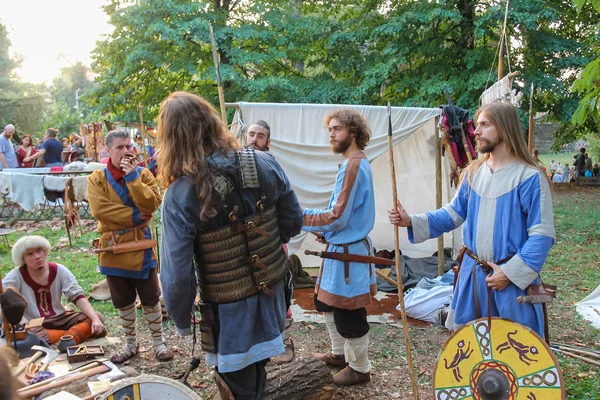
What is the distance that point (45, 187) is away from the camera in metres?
8.90

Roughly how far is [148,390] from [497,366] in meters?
1.63

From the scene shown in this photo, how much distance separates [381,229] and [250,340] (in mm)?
5546

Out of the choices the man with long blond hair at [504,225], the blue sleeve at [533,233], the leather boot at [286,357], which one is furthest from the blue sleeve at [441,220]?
the leather boot at [286,357]

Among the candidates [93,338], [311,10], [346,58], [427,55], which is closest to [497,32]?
[427,55]

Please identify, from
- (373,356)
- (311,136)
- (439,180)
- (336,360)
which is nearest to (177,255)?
(336,360)

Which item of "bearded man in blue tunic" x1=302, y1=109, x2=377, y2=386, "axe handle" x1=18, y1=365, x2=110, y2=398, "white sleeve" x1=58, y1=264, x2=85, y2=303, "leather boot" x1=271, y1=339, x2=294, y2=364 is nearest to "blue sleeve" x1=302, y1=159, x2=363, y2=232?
"bearded man in blue tunic" x1=302, y1=109, x2=377, y2=386

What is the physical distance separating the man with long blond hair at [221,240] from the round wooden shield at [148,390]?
0.19m

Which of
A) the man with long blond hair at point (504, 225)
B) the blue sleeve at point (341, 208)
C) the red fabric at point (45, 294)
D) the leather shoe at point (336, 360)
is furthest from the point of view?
the red fabric at point (45, 294)

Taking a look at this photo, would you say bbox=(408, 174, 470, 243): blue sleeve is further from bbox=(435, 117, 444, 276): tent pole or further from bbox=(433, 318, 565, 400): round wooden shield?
bbox=(435, 117, 444, 276): tent pole

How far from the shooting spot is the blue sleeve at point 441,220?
9.53 feet

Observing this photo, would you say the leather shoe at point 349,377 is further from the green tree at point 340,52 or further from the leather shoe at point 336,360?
the green tree at point 340,52

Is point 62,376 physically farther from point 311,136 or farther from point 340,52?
point 340,52

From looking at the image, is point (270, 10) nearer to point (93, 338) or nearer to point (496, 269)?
point (93, 338)

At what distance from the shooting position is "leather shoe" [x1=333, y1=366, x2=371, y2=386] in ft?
11.8
